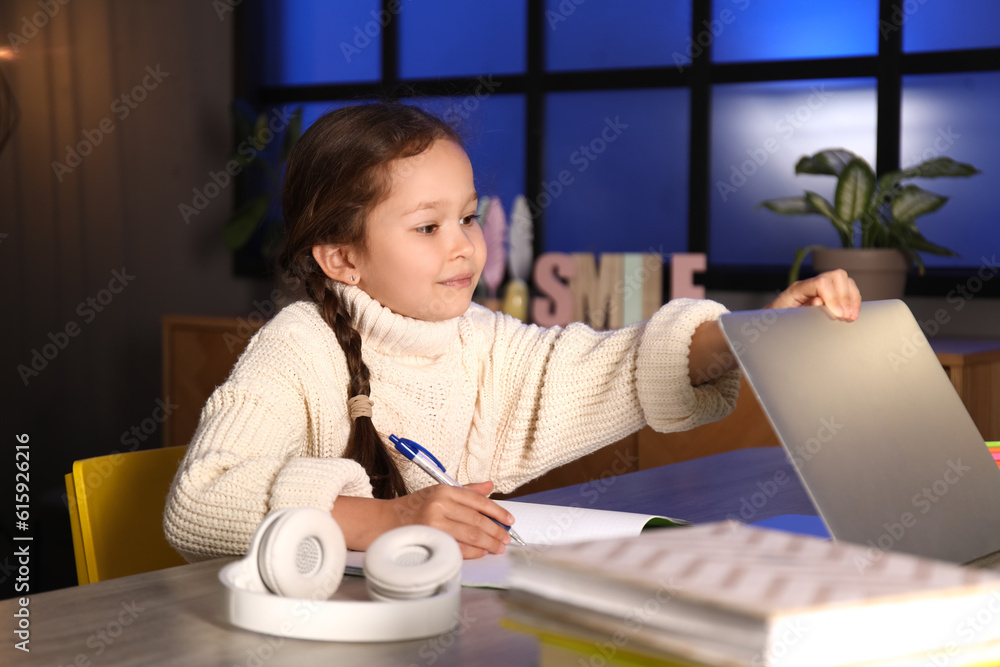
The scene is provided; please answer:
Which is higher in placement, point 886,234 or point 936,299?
point 886,234

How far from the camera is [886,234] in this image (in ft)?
7.81

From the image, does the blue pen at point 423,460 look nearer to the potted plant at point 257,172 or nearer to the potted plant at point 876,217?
the potted plant at point 876,217

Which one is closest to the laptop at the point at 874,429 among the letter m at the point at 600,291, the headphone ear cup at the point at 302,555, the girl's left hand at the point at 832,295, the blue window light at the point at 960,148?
the girl's left hand at the point at 832,295

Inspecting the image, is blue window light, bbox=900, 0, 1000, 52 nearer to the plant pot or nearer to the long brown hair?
the plant pot

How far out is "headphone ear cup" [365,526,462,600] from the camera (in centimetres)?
65

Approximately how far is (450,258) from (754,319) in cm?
48

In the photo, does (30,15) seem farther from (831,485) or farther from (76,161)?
(831,485)

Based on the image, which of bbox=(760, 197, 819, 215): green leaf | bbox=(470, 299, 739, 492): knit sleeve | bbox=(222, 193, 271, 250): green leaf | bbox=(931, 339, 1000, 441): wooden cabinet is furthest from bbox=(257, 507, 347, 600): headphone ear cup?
bbox=(222, 193, 271, 250): green leaf

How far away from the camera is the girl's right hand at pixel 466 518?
83 centimetres

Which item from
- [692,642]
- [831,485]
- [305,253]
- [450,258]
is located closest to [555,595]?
[692,642]

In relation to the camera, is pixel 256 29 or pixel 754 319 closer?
pixel 754 319

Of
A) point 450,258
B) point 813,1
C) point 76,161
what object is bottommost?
point 450,258

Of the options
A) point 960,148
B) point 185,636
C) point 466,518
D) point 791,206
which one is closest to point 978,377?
point 791,206

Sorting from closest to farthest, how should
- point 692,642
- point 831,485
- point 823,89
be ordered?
point 692,642 < point 831,485 < point 823,89
